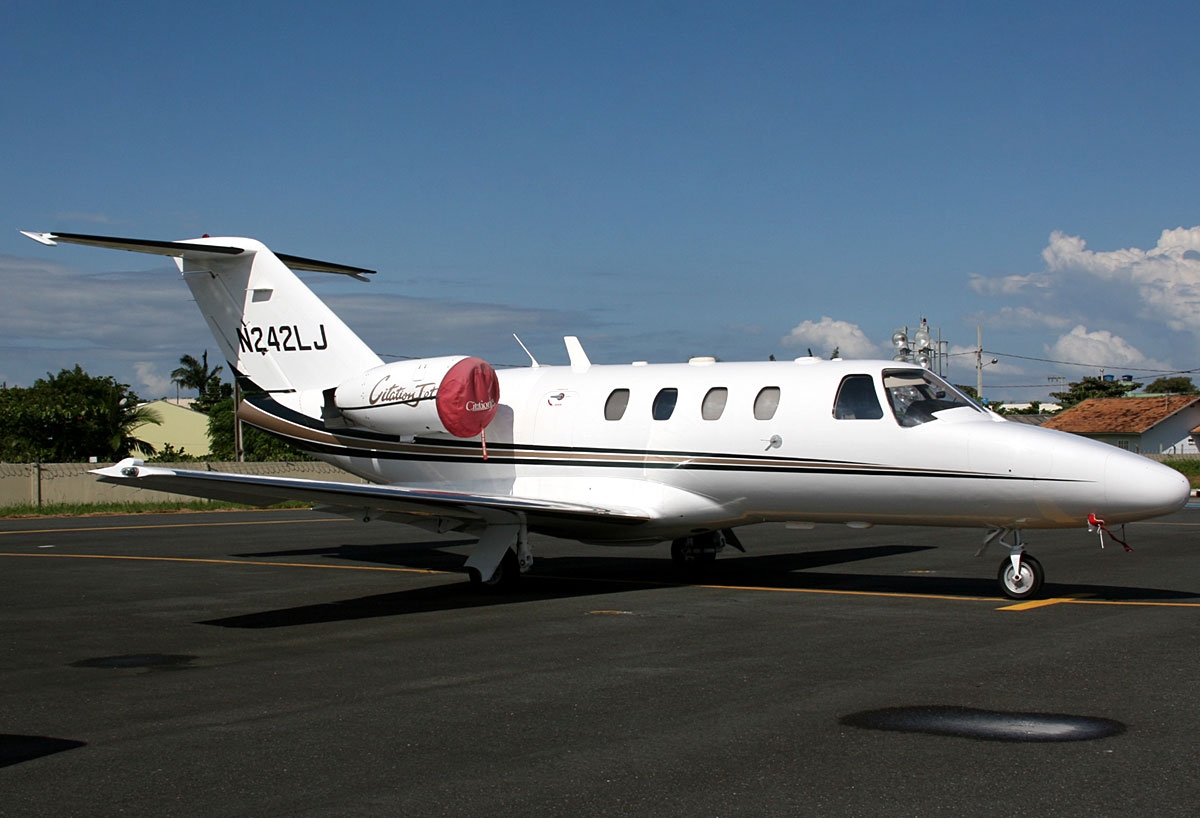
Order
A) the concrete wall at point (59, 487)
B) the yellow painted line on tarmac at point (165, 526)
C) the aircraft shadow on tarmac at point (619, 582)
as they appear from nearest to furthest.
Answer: the aircraft shadow on tarmac at point (619, 582) → the yellow painted line on tarmac at point (165, 526) → the concrete wall at point (59, 487)

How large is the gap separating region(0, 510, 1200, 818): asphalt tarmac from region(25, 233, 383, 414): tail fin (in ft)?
11.0

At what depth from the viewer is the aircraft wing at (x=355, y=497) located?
1136cm

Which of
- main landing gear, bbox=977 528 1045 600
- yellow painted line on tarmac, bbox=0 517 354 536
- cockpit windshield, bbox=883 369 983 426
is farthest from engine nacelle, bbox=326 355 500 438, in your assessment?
yellow painted line on tarmac, bbox=0 517 354 536

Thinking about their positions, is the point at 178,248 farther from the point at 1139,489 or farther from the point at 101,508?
the point at 101,508

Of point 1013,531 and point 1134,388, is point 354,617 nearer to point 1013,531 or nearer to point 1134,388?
point 1013,531

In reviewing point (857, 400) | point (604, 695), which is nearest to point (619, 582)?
point (857, 400)

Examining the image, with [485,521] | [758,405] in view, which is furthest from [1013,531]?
[485,521]

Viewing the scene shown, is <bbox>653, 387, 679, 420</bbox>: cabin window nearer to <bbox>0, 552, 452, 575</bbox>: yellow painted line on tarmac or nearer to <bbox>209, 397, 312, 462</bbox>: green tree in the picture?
<bbox>0, 552, 452, 575</bbox>: yellow painted line on tarmac

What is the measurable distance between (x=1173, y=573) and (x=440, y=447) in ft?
33.0

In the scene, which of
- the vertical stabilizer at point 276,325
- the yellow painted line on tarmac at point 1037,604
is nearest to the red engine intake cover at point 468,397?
the vertical stabilizer at point 276,325

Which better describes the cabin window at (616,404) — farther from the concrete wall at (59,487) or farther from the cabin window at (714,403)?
the concrete wall at (59,487)

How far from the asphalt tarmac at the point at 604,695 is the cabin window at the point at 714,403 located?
2200 millimetres

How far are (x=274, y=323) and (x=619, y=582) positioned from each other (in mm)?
6827

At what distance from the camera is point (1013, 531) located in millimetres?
13180
